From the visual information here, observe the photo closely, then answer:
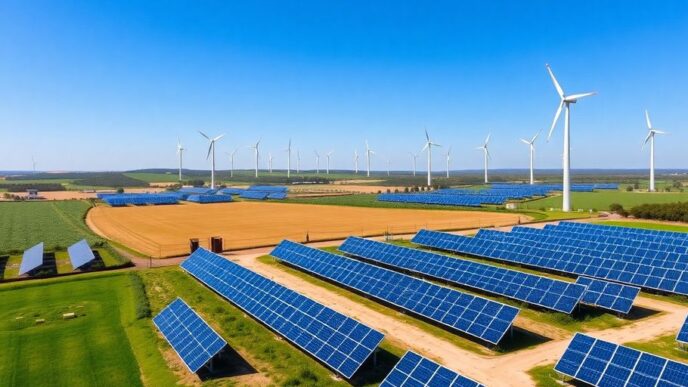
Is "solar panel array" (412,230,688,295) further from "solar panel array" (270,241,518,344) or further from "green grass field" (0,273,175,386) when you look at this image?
"green grass field" (0,273,175,386)

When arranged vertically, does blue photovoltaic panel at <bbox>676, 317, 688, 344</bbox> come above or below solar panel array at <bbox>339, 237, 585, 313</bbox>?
below

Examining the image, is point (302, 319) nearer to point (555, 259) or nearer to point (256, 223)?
point (555, 259)

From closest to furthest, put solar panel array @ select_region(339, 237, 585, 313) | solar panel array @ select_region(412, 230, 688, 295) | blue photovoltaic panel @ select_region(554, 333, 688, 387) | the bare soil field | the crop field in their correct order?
1. blue photovoltaic panel @ select_region(554, 333, 688, 387)
2. solar panel array @ select_region(339, 237, 585, 313)
3. solar panel array @ select_region(412, 230, 688, 295)
4. the crop field
5. the bare soil field

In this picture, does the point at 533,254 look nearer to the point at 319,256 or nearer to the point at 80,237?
the point at 319,256

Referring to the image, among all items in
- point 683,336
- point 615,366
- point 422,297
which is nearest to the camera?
point 615,366

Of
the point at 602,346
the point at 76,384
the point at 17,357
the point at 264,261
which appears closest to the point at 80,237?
the point at 264,261

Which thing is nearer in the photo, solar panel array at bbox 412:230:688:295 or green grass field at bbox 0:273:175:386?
green grass field at bbox 0:273:175:386

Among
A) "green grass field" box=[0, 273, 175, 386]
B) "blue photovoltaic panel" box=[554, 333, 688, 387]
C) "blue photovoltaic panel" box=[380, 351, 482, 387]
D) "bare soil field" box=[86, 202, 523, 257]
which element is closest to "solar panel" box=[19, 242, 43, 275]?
"green grass field" box=[0, 273, 175, 386]

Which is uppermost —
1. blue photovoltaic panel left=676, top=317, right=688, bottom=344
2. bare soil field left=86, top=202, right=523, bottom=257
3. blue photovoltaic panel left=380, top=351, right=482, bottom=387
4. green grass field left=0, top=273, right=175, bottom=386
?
blue photovoltaic panel left=380, top=351, right=482, bottom=387

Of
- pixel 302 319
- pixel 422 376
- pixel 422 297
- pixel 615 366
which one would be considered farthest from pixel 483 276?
pixel 422 376
